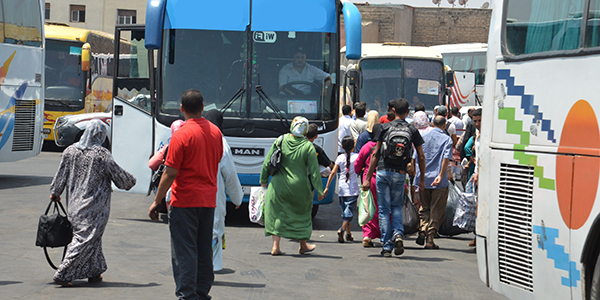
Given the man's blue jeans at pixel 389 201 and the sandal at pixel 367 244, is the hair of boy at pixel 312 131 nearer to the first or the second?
the man's blue jeans at pixel 389 201

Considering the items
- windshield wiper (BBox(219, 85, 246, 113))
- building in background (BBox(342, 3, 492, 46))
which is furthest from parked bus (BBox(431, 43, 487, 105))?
building in background (BBox(342, 3, 492, 46))

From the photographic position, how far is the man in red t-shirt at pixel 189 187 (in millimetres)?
5859

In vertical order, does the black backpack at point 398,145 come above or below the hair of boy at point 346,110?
below

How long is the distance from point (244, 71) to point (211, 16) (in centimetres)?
92

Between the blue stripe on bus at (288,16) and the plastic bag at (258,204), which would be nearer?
the plastic bag at (258,204)

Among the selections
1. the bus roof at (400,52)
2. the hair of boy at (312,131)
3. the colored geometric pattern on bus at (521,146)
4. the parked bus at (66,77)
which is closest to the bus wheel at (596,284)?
the colored geometric pattern on bus at (521,146)

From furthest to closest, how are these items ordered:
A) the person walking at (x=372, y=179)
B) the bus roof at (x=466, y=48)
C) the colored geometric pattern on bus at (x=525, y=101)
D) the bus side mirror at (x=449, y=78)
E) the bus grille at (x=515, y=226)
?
1. the bus roof at (x=466, y=48)
2. the bus side mirror at (x=449, y=78)
3. the person walking at (x=372, y=179)
4. the bus grille at (x=515, y=226)
5. the colored geometric pattern on bus at (x=525, y=101)

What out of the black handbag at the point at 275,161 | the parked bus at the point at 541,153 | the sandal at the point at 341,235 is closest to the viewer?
the parked bus at the point at 541,153

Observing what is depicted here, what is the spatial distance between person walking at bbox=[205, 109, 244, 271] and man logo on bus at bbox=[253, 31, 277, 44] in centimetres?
330

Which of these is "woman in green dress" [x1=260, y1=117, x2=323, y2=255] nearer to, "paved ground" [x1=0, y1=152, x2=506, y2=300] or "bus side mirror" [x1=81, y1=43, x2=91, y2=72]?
"paved ground" [x1=0, y1=152, x2=506, y2=300]

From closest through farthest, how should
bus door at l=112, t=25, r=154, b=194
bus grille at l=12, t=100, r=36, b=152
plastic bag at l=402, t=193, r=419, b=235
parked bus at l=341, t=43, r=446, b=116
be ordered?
plastic bag at l=402, t=193, r=419, b=235 < bus door at l=112, t=25, r=154, b=194 < bus grille at l=12, t=100, r=36, b=152 < parked bus at l=341, t=43, r=446, b=116

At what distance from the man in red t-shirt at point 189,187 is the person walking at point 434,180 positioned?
4304 millimetres

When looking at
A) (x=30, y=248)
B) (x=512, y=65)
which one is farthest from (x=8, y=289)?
(x=512, y=65)

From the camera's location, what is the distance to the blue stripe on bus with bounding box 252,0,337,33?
1103 cm
